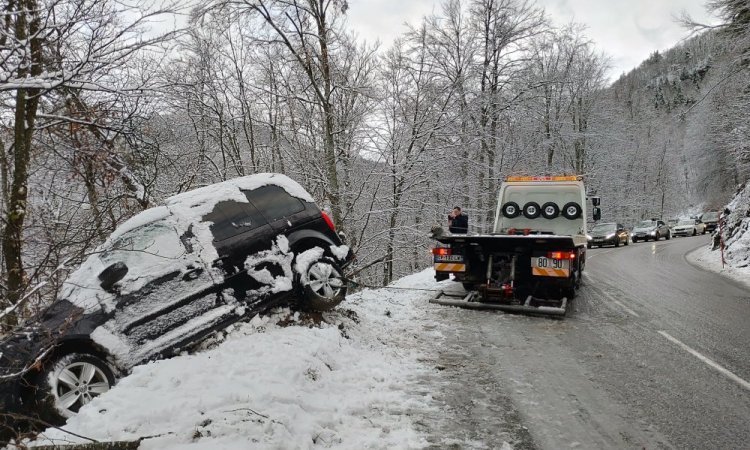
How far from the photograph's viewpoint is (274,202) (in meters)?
6.66

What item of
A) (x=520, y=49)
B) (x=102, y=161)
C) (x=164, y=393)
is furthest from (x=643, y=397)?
(x=520, y=49)

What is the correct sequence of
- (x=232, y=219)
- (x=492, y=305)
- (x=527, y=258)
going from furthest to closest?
(x=527, y=258) → (x=492, y=305) → (x=232, y=219)

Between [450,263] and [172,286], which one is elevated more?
[172,286]

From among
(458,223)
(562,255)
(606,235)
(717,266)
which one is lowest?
(717,266)

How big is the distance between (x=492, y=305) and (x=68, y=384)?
6385 millimetres

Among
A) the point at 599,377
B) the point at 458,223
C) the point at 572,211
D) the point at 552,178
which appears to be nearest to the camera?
the point at 599,377

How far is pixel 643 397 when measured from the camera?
4430mm

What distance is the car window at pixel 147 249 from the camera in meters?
5.21

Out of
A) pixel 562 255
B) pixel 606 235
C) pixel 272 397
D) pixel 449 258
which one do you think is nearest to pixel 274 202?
pixel 272 397

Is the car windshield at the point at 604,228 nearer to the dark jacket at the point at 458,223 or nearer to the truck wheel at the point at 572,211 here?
the truck wheel at the point at 572,211

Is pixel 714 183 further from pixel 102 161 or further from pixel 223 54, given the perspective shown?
pixel 102 161

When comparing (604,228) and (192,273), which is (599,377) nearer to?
(192,273)

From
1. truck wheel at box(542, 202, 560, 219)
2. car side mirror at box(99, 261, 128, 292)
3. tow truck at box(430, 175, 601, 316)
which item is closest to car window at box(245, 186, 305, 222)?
car side mirror at box(99, 261, 128, 292)

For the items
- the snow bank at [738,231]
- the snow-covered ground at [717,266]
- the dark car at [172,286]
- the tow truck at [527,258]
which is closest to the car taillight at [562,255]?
the tow truck at [527,258]
